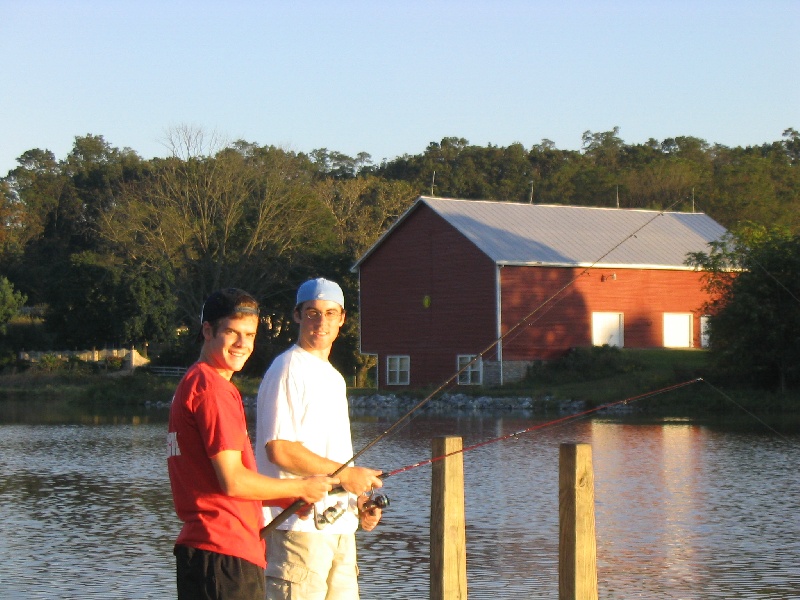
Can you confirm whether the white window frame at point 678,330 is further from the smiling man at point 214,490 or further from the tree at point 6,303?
the smiling man at point 214,490

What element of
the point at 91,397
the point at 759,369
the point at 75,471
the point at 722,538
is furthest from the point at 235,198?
the point at 722,538

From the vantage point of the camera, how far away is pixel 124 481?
18.0m

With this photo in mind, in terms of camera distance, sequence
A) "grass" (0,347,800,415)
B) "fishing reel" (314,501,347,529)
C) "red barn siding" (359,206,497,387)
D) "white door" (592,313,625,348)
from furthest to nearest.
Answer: "white door" (592,313,625,348) → "red barn siding" (359,206,497,387) → "grass" (0,347,800,415) → "fishing reel" (314,501,347,529)

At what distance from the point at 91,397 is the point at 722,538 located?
37.0 metres

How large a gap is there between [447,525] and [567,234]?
38582 millimetres

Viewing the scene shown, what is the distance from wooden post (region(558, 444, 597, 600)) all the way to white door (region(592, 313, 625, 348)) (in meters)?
36.3

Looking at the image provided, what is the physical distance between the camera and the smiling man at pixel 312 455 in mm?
5309

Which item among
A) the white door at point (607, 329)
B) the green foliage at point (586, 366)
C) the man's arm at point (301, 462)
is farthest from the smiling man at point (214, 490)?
the white door at point (607, 329)

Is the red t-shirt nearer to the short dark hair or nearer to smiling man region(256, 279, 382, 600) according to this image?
the short dark hair

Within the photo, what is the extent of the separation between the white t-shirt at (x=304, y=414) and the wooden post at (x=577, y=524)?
155 centimetres

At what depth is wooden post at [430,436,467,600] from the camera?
700 centimetres

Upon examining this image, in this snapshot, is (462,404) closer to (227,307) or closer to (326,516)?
(326,516)

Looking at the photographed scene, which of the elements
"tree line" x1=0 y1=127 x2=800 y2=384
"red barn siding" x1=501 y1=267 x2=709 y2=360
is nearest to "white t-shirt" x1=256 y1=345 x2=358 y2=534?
"red barn siding" x1=501 y1=267 x2=709 y2=360

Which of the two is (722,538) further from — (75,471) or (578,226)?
(578,226)
